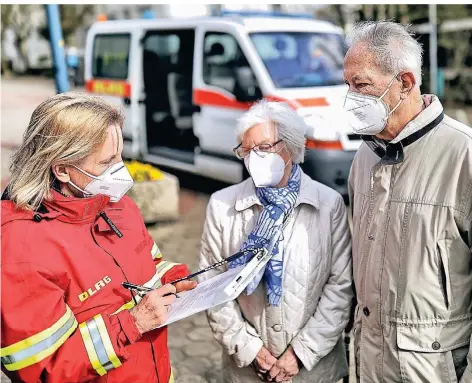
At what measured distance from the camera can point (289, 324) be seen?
2537mm

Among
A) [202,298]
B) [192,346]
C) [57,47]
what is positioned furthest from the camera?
[57,47]

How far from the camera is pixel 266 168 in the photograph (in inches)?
98.9

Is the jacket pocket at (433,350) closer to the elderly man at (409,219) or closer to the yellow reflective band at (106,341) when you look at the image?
the elderly man at (409,219)

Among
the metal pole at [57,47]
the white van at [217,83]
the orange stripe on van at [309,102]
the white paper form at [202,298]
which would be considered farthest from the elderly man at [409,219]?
the metal pole at [57,47]

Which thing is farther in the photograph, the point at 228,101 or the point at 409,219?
the point at 228,101

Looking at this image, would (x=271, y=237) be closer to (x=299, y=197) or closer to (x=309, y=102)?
(x=299, y=197)

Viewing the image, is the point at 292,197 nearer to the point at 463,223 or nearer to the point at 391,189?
the point at 391,189

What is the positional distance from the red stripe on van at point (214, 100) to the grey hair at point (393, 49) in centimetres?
541

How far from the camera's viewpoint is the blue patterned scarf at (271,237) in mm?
2421

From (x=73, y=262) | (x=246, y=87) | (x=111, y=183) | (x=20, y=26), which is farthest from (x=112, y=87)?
(x=20, y=26)

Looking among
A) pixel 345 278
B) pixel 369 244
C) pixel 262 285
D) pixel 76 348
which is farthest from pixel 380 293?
pixel 76 348

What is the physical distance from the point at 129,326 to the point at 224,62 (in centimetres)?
662

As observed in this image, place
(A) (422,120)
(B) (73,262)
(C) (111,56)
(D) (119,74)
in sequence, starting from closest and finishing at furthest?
(B) (73,262) < (A) (422,120) < (D) (119,74) < (C) (111,56)

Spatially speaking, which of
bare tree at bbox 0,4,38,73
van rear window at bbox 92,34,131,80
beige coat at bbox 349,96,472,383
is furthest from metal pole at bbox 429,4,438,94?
bare tree at bbox 0,4,38,73
